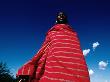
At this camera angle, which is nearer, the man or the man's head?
the man

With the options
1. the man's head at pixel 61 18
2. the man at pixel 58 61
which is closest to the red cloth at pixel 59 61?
the man at pixel 58 61

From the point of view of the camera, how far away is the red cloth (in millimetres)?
4754

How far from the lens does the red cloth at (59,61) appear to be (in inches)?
187

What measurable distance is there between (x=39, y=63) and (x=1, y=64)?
68641 millimetres

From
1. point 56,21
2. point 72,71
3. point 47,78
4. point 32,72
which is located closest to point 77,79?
point 72,71

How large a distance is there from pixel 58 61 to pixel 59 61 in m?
0.02

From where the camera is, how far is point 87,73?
4871mm

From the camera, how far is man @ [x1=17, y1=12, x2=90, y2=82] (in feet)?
15.6

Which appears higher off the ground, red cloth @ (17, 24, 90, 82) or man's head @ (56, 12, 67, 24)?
man's head @ (56, 12, 67, 24)

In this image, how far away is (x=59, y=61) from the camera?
484 cm

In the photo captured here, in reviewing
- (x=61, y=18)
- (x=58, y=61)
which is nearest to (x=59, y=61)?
(x=58, y=61)

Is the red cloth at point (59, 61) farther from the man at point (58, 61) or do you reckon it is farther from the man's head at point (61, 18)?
the man's head at point (61, 18)

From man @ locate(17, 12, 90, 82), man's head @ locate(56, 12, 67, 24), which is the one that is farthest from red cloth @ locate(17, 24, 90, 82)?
man's head @ locate(56, 12, 67, 24)

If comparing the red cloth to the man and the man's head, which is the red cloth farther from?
the man's head
